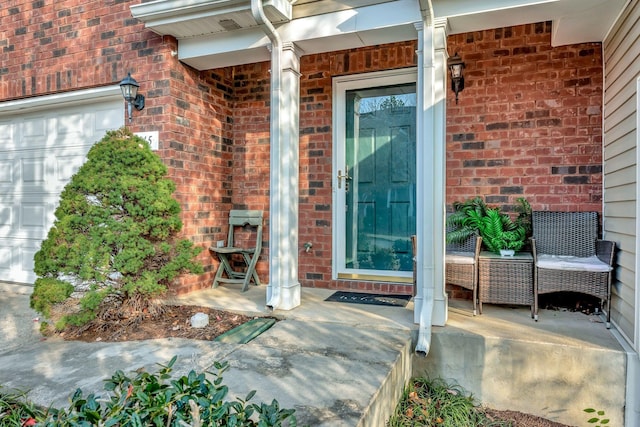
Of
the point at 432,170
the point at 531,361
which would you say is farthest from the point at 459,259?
the point at 531,361

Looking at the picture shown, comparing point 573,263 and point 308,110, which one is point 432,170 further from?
point 308,110

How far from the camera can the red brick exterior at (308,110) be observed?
3.52 m

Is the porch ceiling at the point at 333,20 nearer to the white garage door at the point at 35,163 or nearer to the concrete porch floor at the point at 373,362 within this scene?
the white garage door at the point at 35,163

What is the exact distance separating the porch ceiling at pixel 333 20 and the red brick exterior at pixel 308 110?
338mm

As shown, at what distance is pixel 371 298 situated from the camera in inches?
152

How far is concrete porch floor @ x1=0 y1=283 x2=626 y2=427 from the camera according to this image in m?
2.11

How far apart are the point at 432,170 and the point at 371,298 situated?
4.75ft

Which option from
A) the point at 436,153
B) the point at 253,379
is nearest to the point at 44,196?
the point at 253,379

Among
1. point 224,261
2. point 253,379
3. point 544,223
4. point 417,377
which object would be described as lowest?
point 417,377

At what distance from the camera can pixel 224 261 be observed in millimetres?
4438

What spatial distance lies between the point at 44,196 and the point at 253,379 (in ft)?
13.1

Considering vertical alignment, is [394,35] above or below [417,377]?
above

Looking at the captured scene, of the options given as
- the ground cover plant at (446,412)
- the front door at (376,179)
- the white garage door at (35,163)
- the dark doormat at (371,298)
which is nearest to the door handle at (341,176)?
the front door at (376,179)

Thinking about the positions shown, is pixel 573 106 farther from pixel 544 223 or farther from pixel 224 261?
pixel 224 261
